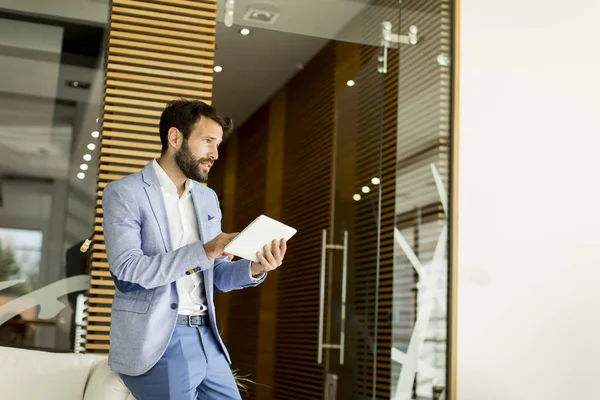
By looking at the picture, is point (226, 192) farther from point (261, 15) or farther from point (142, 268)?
point (142, 268)

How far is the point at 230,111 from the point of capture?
5152 millimetres

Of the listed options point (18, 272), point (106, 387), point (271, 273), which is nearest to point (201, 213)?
point (106, 387)

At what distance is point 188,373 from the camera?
2518 millimetres

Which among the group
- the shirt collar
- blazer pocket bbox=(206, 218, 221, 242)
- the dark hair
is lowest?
blazer pocket bbox=(206, 218, 221, 242)

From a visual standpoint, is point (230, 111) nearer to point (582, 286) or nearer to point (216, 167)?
point (216, 167)

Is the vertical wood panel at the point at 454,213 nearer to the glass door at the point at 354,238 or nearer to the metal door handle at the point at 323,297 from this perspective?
the glass door at the point at 354,238

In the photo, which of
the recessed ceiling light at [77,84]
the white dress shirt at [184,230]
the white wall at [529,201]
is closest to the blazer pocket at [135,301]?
the white dress shirt at [184,230]

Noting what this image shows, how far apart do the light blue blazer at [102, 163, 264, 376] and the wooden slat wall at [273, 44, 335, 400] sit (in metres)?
3.10

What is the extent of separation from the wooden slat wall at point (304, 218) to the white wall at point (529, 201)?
44.0 inches

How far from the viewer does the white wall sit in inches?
201

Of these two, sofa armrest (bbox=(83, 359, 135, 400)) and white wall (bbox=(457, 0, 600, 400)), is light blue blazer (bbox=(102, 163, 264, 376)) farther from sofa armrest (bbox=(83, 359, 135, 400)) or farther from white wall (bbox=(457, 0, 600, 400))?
white wall (bbox=(457, 0, 600, 400))

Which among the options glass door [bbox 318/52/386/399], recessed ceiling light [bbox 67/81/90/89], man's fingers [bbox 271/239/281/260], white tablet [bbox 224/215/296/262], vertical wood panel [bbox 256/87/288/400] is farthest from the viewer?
vertical wood panel [bbox 256/87/288/400]

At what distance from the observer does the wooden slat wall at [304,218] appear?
18.5 ft

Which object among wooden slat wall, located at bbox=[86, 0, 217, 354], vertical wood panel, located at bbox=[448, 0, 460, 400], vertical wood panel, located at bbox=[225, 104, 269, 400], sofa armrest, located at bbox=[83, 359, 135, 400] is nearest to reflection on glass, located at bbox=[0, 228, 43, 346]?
wooden slat wall, located at bbox=[86, 0, 217, 354]
